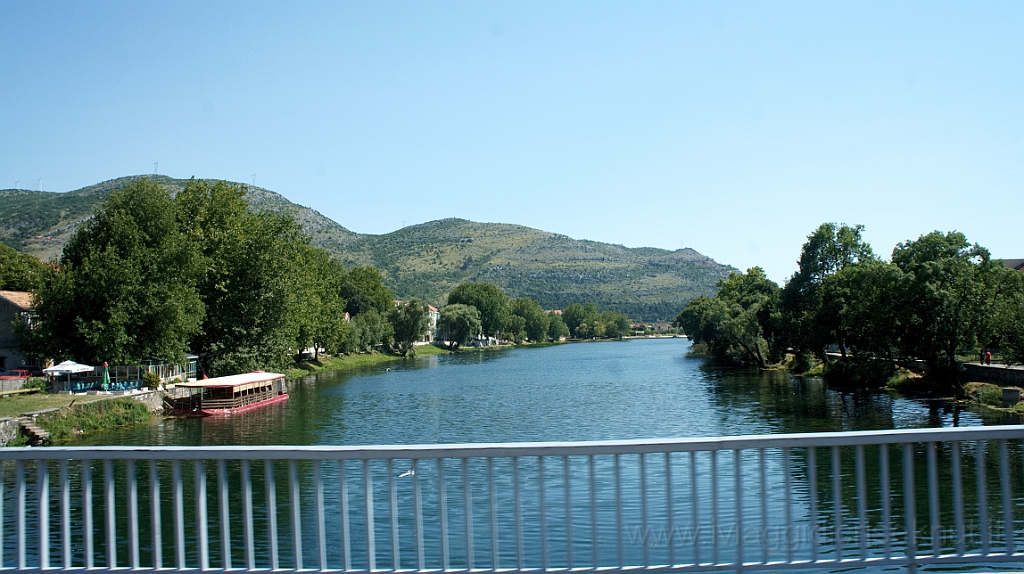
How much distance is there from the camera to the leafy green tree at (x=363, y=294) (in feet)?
346

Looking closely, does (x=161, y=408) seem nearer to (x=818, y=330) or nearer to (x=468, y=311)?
(x=818, y=330)

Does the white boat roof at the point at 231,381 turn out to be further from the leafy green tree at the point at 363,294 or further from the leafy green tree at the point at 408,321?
the leafy green tree at the point at 363,294

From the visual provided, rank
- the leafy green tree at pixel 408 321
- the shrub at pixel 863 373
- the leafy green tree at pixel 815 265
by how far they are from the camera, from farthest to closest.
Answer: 1. the leafy green tree at pixel 408 321
2. the leafy green tree at pixel 815 265
3. the shrub at pixel 863 373

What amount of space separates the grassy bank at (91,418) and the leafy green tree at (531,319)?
12701 centimetres

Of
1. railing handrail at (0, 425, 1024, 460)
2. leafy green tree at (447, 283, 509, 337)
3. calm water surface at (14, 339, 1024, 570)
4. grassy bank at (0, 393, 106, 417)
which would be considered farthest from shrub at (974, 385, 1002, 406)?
leafy green tree at (447, 283, 509, 337)

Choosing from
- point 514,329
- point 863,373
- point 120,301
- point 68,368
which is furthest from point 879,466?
point 514,329

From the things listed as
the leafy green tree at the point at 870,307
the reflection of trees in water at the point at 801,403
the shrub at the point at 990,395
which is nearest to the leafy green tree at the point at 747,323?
the reflection of trees in water at the point at 801,403

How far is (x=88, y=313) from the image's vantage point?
136 feet

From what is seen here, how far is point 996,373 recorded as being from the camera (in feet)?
121

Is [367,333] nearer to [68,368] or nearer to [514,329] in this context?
[68,368]

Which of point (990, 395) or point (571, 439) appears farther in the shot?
point (990, 395)

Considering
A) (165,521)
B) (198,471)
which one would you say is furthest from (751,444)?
(165,521)

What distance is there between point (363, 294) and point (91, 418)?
238 feet

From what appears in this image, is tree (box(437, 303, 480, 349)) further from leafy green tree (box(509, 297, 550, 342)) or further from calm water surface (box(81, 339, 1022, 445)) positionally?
calm water surface (box(81, 339, 1022, 445))
